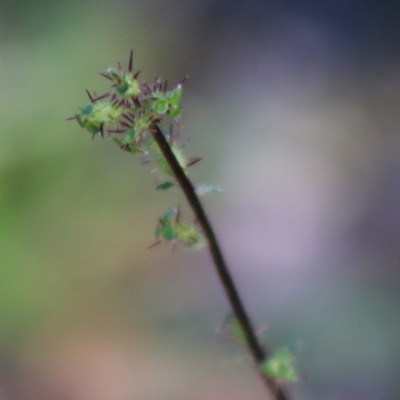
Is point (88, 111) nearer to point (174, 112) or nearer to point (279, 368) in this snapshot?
point (174, 112)

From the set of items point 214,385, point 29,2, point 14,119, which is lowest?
point 214,385

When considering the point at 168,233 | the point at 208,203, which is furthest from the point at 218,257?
the point at 208,203

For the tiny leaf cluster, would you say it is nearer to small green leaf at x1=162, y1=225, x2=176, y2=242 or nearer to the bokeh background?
small green leaf at x1=162, y1=225, x2=176, y2=242

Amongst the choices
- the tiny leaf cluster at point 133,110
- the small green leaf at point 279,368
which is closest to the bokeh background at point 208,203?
the small green leaf at point 279,368

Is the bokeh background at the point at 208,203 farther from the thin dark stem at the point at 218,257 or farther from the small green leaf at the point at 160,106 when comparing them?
the small green leaf at the point at 160,106

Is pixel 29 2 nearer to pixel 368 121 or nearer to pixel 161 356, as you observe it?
pixel 368 121

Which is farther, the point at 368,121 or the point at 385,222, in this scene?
Result: the point at 368,121

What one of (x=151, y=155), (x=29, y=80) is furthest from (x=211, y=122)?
(x=151, y=155)
